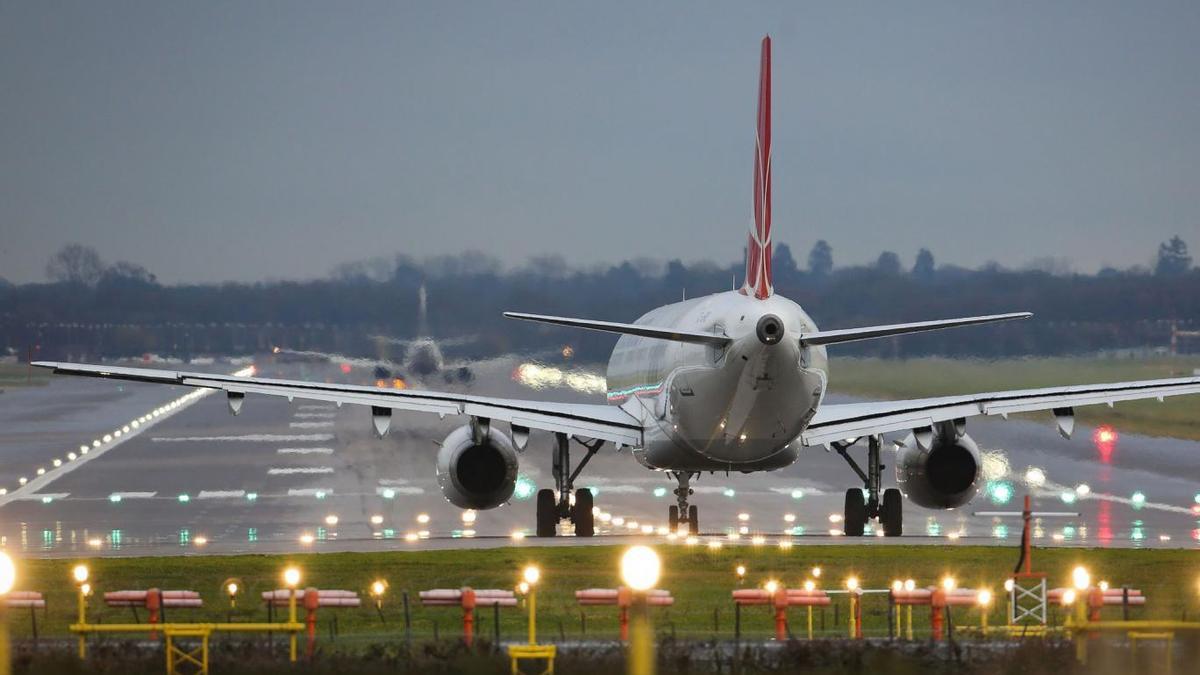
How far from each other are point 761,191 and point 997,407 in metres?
6.29

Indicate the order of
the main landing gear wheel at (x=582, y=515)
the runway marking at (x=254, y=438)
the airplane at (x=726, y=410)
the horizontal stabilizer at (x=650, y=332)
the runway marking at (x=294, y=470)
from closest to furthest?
1. the horizontal stabilizer at (x=650, y=332)
2. the airplane at (x=726, y=410)
3. the main landing gear wheel at (x=582, y=515)
4. the runway marking at (x=294, y=470)
5. the runway marking at (x=254, y=438)

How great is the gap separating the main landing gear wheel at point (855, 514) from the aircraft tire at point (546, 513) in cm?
583

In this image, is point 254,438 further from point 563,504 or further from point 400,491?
point 563,504

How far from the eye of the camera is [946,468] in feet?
130

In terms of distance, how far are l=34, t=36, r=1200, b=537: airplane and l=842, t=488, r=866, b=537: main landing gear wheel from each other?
0.03m

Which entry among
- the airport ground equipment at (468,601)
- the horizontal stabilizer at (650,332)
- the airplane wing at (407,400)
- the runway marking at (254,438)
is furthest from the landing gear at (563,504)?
the runway marking at (254,438)

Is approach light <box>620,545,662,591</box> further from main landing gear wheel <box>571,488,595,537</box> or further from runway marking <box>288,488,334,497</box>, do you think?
runway marking <box>288,488,334,497</box>

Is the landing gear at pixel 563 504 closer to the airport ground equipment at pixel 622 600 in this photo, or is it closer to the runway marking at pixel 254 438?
the airport ground equipment at pixel 622 600

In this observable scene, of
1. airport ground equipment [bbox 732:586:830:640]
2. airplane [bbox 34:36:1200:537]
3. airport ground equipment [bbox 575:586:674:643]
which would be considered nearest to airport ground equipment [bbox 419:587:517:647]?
airport ground equipment [bbox 575:586:674:643]

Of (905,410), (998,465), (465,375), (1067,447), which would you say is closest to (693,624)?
(905,410)

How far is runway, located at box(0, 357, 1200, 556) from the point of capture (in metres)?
40.0

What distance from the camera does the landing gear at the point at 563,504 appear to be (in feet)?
131

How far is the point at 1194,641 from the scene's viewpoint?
21.0 metres

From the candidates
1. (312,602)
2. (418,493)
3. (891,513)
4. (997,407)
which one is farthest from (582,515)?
(312,602)
